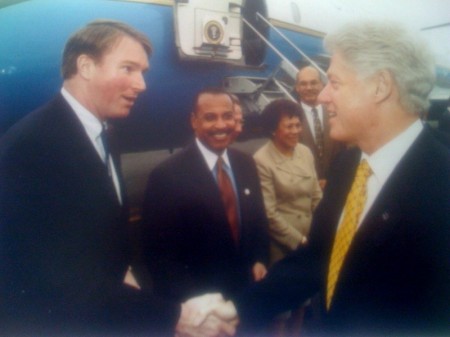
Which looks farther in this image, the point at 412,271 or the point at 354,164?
the point at 354,164

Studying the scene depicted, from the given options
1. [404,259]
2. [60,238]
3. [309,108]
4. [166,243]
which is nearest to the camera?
[404,259]

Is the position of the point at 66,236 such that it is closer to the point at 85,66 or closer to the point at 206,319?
the point at 206,319

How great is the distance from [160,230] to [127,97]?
439mm

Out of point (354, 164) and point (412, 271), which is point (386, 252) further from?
point (354, 164)

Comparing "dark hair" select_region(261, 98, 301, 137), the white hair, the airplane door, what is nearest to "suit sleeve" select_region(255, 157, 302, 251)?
"dark hair" select_region(261, 98, 301, 137)

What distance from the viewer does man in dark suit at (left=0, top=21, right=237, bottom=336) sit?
0.86 metres

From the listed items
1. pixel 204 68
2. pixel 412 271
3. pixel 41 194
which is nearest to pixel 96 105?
pixel 41 194

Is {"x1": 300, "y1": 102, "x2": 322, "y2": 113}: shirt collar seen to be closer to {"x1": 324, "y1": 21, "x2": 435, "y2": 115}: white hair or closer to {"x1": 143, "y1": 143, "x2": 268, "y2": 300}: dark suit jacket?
{"x1": 143, "y1": 143, "x2": 268, "y2": 300}: dark suit jacket

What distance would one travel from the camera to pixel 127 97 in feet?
4.05

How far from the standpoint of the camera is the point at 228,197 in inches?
59.6

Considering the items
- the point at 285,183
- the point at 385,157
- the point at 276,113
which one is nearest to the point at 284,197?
the point at 285,183

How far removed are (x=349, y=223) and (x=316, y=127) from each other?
1.65 metres

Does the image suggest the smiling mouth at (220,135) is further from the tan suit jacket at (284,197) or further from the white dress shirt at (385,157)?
the white dress shirt at (385,157)

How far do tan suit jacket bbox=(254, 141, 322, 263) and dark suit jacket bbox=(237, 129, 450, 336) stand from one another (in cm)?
95
